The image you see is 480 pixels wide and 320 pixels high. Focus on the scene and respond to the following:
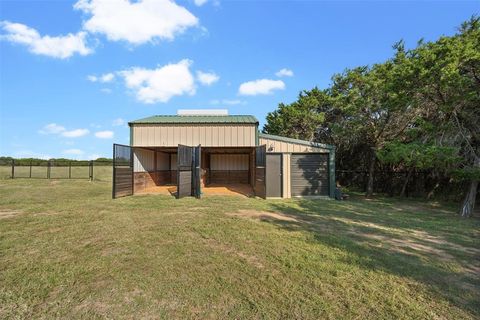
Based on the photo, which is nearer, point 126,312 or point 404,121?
point 126,312

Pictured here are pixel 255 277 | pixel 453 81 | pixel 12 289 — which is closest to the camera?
pixel 12 289

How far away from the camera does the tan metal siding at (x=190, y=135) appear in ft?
39.1

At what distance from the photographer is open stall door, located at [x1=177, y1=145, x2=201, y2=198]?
1043 cm

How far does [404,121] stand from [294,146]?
5.10 metres

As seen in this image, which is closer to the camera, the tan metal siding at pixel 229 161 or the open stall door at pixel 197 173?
the open stall door at pixel 197 173

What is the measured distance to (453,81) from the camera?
7938 millimetres

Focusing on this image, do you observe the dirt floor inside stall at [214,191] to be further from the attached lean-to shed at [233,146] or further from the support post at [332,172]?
the support post at [332,172]

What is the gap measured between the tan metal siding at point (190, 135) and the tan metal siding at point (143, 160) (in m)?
0.97

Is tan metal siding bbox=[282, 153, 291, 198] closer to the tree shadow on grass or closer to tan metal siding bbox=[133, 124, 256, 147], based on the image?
tan metal siding bbox=[133, 124, 256, 147]

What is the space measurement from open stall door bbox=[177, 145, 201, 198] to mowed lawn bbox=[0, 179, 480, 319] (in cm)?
406

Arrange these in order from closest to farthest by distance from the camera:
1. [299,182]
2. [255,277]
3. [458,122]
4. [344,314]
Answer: [344,314]
[255,277]
[458,122]
[299,182]

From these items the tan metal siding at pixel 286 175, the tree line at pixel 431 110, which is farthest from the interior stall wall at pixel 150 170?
the tree line at pixel 431 110

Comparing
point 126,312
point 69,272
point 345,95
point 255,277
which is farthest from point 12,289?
point 345,95

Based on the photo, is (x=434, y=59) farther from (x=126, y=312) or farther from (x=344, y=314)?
(x=126, y=312)
